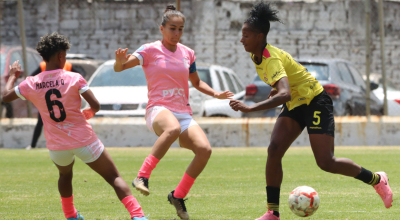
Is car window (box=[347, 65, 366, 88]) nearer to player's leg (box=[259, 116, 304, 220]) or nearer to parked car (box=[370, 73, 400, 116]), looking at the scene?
parked car (box=[370, 73, 400, 116])

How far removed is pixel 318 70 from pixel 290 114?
7.34 meters

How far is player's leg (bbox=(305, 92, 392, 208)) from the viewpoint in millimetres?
5078

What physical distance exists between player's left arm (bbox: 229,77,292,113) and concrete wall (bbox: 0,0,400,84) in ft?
49.5

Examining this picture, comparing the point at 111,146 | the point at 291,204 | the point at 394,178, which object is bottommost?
the point at 111,146

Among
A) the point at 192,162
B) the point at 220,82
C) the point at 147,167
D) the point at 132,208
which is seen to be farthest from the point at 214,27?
the point at 132,208

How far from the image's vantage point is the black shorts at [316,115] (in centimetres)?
512

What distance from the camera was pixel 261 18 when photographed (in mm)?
5109

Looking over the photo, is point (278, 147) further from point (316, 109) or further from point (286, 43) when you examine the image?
point (286, 43)

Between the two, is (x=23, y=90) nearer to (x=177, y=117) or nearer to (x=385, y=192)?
(x=177, y=117)

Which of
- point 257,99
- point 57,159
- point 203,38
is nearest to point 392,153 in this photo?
point 257,99

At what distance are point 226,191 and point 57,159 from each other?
8.53 ft

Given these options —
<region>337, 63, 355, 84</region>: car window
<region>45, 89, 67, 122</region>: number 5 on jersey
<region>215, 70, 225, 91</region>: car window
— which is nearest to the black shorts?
<region>45, 89, 67, 122</region>: number 5 on jersey

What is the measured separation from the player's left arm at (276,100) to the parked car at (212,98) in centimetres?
747

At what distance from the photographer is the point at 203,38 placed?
20359 millimetres
